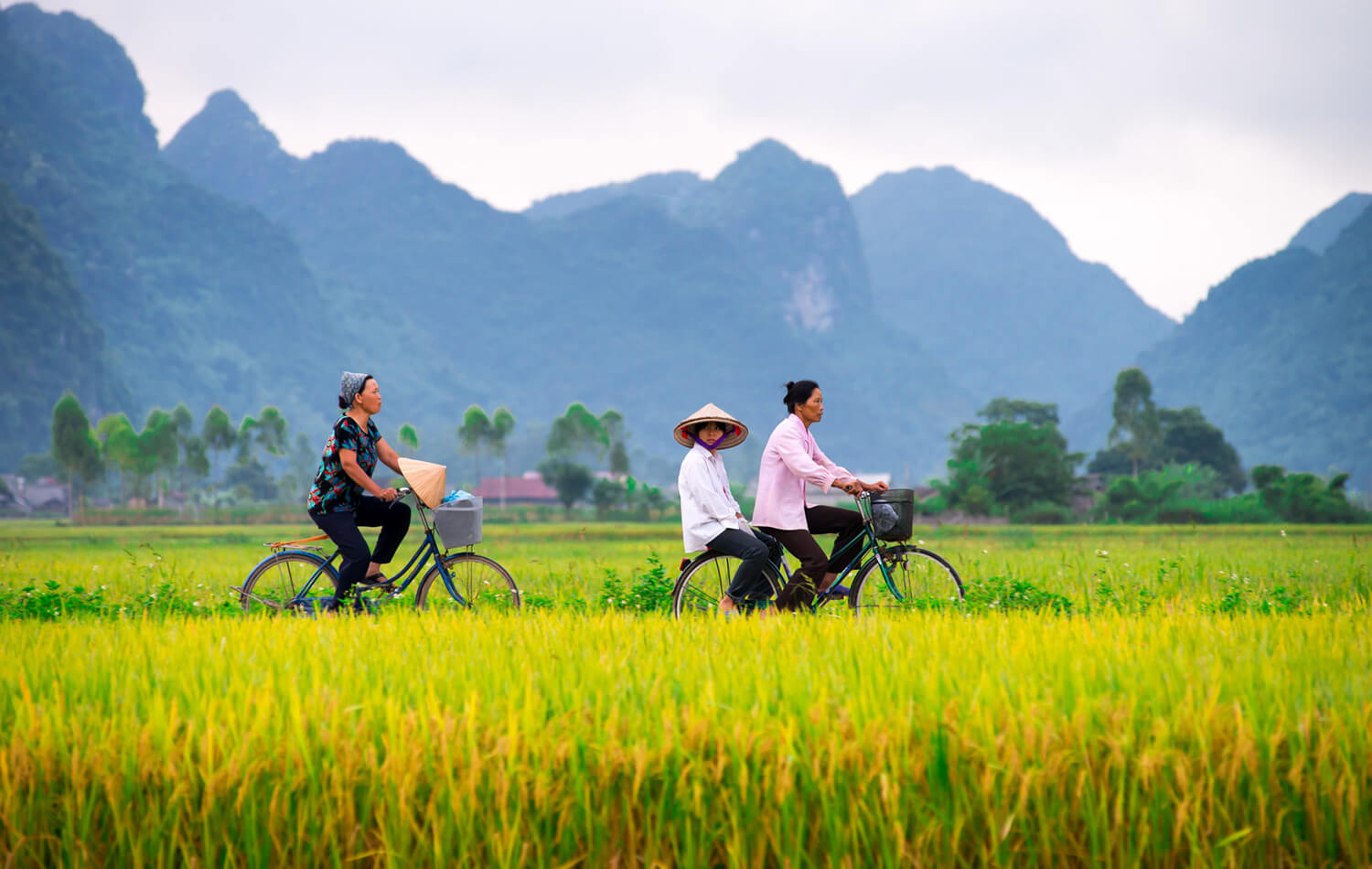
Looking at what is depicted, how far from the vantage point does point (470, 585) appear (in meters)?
8.97

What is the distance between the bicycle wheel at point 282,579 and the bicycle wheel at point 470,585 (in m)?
0.86

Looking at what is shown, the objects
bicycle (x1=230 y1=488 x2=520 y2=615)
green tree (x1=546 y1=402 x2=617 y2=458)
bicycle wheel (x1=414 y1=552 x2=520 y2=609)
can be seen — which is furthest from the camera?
green tree (x1=546 y1=402 x2=617 y2=458)

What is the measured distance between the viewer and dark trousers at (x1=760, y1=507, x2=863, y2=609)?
8047 millimetres

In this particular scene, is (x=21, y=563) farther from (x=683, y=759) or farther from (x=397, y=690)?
(x=683, y=759)

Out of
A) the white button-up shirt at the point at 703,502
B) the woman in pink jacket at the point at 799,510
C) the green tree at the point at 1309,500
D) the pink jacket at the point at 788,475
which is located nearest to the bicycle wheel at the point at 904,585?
the woman in pink jacket at the point at 799,510

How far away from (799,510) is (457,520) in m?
2.95

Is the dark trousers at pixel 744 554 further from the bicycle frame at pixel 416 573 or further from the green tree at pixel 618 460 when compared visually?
the green tree at pixel 618 460

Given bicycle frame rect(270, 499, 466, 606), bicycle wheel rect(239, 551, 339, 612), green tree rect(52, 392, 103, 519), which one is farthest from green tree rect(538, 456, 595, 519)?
bicycle frame rect(270, 499, 466, 606)

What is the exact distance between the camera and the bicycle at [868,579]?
26.6 ft

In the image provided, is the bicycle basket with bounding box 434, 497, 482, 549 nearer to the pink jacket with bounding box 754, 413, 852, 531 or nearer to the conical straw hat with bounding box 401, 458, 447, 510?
the conical straw hat with bounding box 401, 458, 447, 510

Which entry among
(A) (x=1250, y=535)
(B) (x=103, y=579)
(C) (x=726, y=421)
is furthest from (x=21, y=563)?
(A) (x=1250, y=535)

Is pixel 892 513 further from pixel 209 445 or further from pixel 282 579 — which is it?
pixel 209 445

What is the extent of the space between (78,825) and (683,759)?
247cm

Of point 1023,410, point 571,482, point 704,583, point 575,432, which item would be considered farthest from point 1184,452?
point 704,583
